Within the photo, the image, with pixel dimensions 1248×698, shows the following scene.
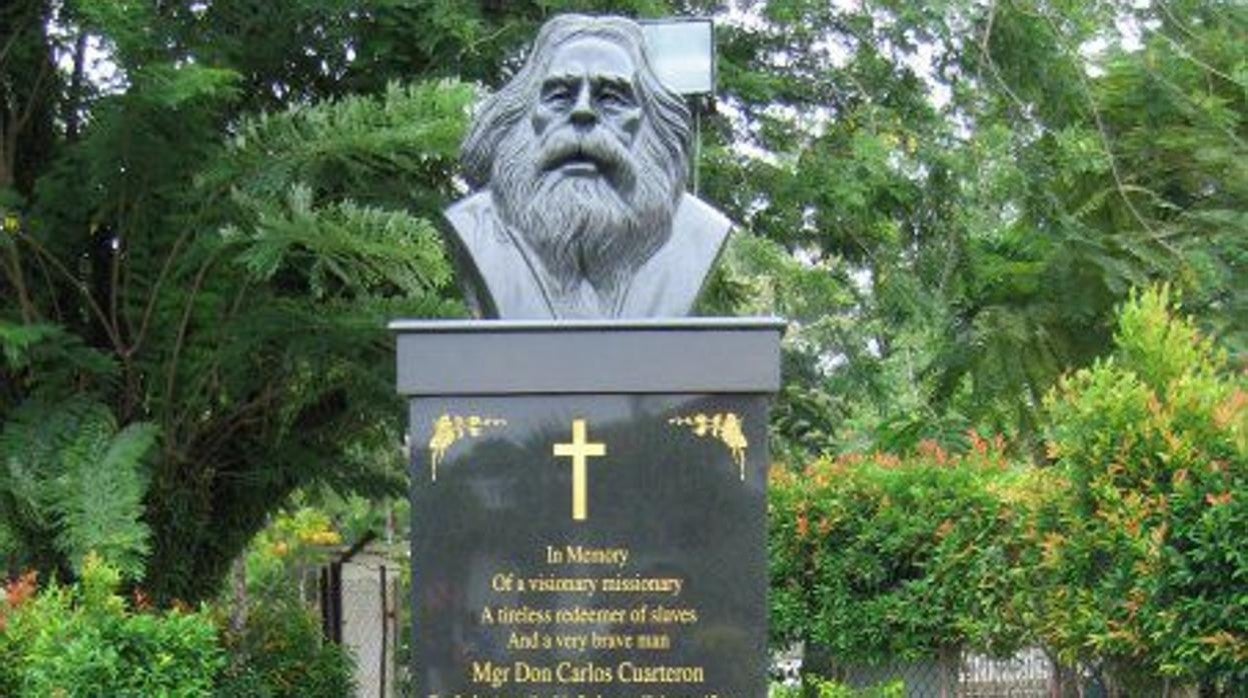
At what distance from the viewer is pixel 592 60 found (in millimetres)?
5312

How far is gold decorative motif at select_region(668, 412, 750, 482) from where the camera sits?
4.85 meters

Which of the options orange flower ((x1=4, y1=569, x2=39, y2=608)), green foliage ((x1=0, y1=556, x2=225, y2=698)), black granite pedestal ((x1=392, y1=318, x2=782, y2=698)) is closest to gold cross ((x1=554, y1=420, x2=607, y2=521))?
black granite pedestal ((x1=392, y1=318, x2=782, y2=698))

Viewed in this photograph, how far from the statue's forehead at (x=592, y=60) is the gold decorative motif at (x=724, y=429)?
3.64 feet

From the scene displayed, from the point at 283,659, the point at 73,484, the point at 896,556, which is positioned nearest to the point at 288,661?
the point at 283,659

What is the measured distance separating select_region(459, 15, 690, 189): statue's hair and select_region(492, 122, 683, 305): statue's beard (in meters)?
0.07

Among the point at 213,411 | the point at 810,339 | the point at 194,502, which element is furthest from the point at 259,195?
the point at 810,339

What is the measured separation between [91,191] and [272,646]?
3084 millimetres

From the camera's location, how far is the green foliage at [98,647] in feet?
21.5

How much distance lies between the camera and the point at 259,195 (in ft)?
24.9

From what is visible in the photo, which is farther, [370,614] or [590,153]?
[370,614]

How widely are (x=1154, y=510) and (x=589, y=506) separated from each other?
2.45 meters

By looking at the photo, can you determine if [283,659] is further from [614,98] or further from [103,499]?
[614,98]

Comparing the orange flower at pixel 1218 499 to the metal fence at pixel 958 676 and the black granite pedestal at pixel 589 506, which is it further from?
the black granite pedestal at pixel 589 506

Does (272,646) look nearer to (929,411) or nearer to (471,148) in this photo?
(929,411)
